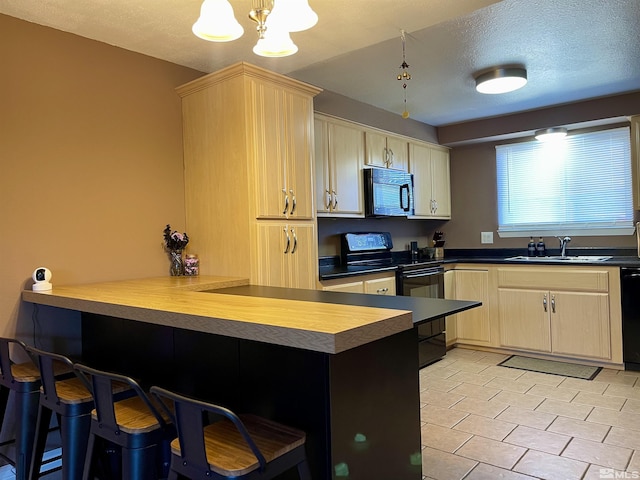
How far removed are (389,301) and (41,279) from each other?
5.60 feet

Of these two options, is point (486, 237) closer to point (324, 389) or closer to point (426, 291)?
point (426, 291)

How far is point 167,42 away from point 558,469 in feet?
10.0

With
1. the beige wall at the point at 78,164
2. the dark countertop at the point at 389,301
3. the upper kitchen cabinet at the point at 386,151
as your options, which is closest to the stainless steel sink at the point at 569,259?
the upper kitchen cabinet at the point at 386,151

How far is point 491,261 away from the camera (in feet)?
14.0

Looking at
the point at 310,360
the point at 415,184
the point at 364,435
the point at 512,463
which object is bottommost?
the point at 512,463

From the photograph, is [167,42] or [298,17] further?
[167,42]

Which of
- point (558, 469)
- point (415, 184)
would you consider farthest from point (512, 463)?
point (415, 184)

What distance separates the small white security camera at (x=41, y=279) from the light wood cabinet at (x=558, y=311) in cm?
359

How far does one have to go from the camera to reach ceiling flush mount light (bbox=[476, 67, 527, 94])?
3281 mm

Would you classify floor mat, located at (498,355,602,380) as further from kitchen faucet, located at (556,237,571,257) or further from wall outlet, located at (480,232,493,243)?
wall outlet, located at (480,232,493,243)

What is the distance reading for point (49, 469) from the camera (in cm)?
235

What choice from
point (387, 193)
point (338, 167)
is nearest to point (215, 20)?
point (338, 167)

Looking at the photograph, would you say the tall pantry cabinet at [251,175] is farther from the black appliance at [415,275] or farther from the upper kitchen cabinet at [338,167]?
the black appliance at [415,275]

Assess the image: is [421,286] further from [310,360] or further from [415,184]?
[310,360]
